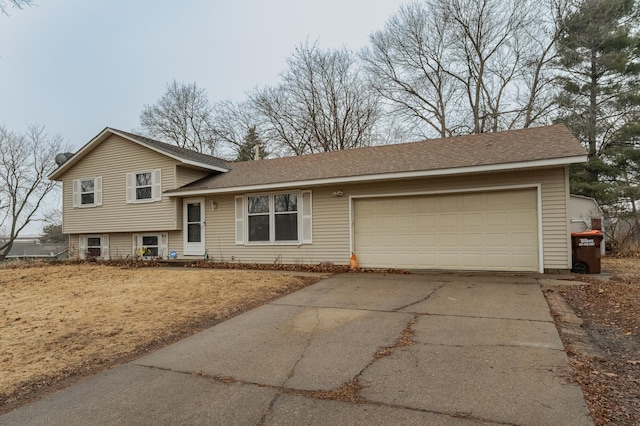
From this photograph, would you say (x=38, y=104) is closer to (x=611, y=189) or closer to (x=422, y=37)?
(x=422, y=37)

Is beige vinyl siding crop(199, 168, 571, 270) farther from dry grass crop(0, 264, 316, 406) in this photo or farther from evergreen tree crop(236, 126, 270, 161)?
evergreen tree crop(236, 126, 270, 161)

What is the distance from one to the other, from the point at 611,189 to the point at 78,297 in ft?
63.8

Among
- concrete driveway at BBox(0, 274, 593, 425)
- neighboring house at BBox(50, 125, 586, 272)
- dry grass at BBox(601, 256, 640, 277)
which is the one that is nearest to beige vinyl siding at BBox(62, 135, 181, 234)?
neighboring house at BBox(50, 125, 586, 272)

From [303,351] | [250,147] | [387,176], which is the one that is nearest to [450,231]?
[387,176]

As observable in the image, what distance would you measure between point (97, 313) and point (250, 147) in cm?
2172

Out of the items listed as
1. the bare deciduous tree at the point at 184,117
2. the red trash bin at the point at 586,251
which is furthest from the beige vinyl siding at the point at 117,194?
the bare deciduous tree at the point at 184,117

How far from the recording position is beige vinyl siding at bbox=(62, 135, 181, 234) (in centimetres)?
1292

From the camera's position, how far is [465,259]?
362 inches

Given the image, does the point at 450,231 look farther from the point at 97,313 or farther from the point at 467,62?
the point at 467,62

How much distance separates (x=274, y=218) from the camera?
37.4 ft

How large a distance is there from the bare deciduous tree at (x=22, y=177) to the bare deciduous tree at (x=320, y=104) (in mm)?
16012

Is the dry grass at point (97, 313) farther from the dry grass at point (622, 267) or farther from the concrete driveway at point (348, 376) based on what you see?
the dry grass at point (622, 267)

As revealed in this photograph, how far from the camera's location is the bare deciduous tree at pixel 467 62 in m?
18.7

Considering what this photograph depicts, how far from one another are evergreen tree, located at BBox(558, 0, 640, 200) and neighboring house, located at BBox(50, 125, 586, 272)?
895 centimetres
